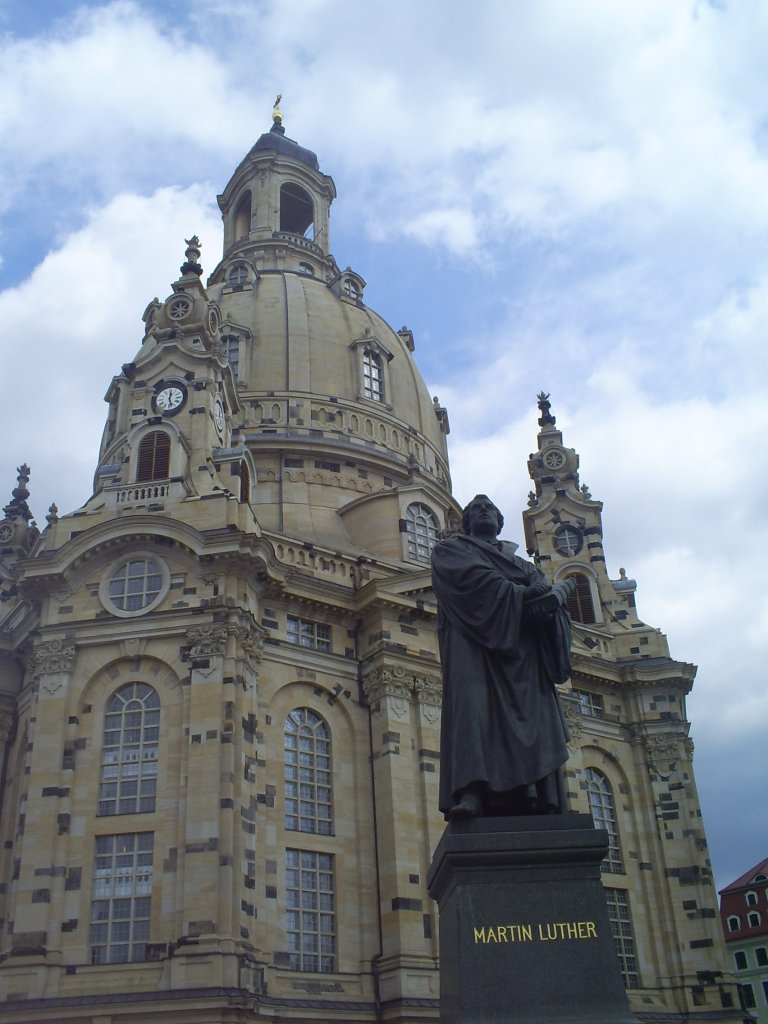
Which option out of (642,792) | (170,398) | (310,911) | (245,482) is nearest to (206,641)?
(310,911)

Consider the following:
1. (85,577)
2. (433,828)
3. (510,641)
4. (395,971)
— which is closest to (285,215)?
(85,577)

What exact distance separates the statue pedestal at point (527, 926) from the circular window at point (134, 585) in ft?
79.2

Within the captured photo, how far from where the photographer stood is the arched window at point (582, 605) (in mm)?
46656

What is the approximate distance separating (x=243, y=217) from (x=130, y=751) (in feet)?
142

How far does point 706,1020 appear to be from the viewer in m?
36.7

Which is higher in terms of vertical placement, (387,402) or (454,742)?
(387,402)

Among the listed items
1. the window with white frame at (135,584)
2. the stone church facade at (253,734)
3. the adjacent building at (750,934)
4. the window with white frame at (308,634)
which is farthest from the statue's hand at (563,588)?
the adjacent building at (750,934)

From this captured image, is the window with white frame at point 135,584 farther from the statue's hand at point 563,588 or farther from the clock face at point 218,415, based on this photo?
the statue's hand at point 563,588

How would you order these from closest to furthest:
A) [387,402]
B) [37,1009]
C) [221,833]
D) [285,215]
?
[37,1009] → [221,833] → [387,402] → [285,215]

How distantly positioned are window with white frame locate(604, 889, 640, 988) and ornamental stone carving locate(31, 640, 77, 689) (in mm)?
20854

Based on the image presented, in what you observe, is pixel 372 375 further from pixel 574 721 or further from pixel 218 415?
pixel 574 721

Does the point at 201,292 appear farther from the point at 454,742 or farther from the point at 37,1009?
the point at 454,742

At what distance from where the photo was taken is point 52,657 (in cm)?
3222

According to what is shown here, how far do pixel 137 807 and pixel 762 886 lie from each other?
169ft
